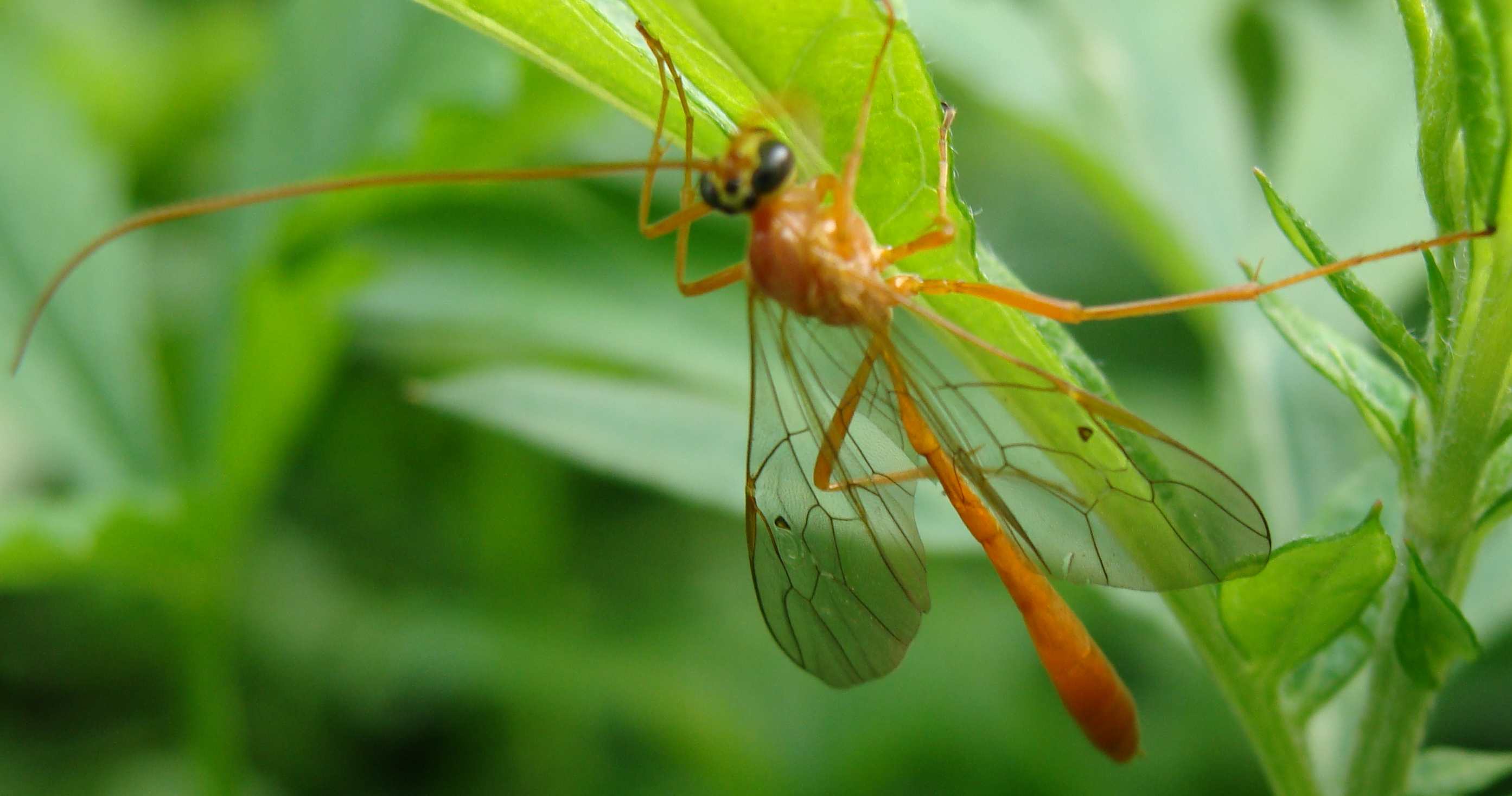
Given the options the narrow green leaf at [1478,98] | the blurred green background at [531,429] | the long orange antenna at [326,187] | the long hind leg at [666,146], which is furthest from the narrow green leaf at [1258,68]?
the narrow green leaf at [1478,98]

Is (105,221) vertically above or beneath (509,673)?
above

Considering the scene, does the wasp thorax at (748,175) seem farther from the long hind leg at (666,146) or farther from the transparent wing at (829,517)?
the transparent wing at (829,517)

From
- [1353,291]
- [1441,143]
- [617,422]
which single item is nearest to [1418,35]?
[1441,143]

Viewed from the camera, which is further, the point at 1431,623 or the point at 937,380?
the point at 937,380

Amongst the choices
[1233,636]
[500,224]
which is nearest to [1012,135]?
[500,224]

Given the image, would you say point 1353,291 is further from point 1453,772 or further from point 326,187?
point 326,187

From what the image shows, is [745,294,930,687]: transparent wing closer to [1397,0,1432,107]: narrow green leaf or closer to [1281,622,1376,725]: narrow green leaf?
[1281,622,1376,725]: narrow green leaf

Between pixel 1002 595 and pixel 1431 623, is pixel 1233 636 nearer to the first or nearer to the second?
pixel 1431 623
